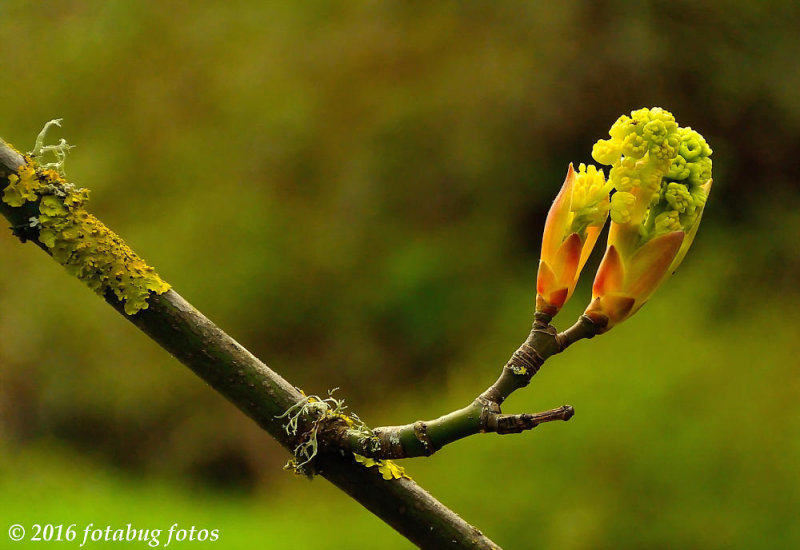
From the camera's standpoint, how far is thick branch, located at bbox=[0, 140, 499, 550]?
1.19ft

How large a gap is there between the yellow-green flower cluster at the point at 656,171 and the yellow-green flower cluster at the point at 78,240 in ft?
0.68

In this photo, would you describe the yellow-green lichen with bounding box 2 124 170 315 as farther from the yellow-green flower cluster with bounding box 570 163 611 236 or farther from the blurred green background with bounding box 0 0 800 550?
the blurred green background with bounding box 0 0 800 550

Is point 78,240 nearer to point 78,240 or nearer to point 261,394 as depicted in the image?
point 78,240

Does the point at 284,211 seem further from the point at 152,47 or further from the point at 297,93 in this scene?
the point at 152,47

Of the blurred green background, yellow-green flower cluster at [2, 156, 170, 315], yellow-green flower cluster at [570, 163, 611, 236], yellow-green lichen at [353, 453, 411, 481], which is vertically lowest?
yellow-green lichen at [353, 453, 411, 481]

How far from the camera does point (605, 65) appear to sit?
159 cm

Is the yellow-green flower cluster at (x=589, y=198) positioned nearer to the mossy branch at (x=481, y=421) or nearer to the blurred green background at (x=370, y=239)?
the mossy branch at (x=481, y=421)

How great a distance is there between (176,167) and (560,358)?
35.0 inches

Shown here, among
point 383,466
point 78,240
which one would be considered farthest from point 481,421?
point 78,240

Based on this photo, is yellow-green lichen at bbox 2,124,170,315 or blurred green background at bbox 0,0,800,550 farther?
blurred green background at bbox 0,0,800,550

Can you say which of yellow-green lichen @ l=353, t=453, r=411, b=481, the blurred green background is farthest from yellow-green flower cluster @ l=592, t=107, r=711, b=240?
the blurred green background

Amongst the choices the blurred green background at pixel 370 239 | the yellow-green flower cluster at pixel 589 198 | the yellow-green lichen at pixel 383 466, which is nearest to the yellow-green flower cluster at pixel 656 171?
the yellow-green flower cluster at pixel 589 198

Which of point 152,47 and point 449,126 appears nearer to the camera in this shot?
point 449,126

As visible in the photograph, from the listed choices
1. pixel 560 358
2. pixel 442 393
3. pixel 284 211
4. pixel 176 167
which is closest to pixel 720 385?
pixel 560 358
